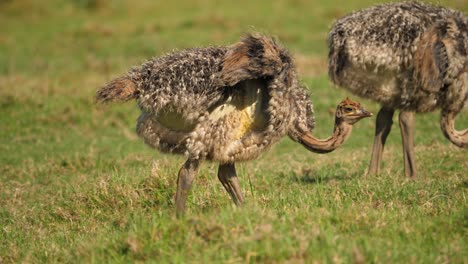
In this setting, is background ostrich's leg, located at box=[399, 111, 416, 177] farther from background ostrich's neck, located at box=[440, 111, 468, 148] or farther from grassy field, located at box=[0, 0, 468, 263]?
background ostrich's neck, located at box=[440, 111, 468, 148]

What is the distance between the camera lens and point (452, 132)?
7.03 metres

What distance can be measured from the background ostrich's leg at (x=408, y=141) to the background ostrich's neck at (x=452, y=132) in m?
0.50

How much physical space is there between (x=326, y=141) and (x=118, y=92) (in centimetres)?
183

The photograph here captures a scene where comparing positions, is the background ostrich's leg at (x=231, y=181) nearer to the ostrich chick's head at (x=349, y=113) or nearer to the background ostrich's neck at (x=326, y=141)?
the background ostrich's neck at (x=326, y=141)

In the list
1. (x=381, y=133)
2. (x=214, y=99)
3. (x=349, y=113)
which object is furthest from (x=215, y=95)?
(x=381, y=133)

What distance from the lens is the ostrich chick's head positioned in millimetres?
6414

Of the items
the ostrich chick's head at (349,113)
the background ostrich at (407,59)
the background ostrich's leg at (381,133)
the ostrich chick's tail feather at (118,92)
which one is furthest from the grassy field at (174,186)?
the ostrich chick's tail feather at (118,92)

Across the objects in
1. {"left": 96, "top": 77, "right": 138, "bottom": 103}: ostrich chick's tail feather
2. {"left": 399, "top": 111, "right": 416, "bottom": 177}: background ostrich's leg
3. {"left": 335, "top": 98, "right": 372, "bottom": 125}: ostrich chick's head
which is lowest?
{"left": 399, "top": 111, "right": 416, "bottom": 177}: background ostrich's leg

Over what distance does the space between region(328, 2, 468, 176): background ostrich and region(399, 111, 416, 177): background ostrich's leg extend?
10 millimetres

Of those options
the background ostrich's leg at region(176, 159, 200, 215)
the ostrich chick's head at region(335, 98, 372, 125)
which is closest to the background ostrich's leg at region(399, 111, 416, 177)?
the ostrich chick's head at region(335, 98, 372, 125)

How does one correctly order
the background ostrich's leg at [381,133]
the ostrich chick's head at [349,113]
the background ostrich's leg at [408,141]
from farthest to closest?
the background ostrich's leg at [381,133] < the background ostrich's leg at [408,141] < the ostrich chick's head at [349,113]

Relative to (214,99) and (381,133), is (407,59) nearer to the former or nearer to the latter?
(381,133)

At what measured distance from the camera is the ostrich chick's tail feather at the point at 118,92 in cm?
570

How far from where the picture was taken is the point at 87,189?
6.96 m
